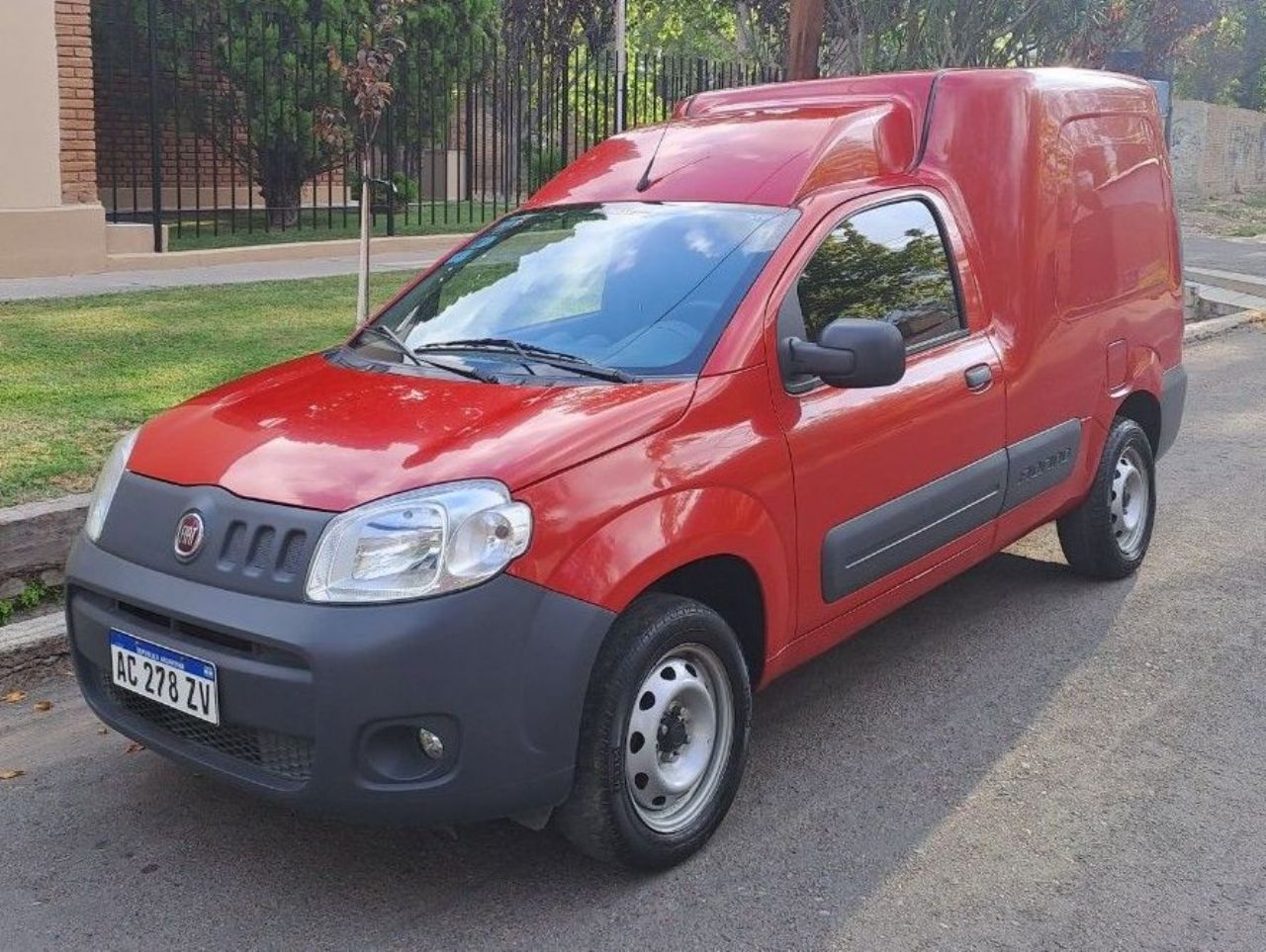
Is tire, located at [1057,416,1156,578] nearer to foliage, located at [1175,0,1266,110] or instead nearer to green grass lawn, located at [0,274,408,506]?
green grass lawn, located at [0,274,408,506]

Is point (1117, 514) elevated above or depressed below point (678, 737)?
above

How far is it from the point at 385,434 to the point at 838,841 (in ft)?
5.35

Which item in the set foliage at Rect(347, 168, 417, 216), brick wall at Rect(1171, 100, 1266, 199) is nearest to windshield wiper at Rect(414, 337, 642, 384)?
foliage at Rect(347, 168, 417, 216)

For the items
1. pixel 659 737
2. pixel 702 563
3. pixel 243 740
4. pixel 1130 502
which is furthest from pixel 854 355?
pixel 1130 502

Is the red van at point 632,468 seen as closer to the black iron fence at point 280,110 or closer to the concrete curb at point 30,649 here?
the concrete curb at point 30,649

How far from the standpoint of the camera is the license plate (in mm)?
3234

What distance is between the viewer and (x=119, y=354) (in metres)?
8.43

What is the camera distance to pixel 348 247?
14.9 meters

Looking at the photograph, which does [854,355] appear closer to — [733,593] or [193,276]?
[733,593]

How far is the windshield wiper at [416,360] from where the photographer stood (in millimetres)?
3881

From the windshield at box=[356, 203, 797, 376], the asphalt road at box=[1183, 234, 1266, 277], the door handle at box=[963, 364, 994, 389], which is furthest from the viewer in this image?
the asphalt road at box=[1183, 234, 1266, 277]

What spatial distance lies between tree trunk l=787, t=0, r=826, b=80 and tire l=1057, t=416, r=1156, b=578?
6691 mm

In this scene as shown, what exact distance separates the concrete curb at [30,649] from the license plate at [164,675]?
1.51 m

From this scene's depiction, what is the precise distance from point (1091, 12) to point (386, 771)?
18.1 metres
